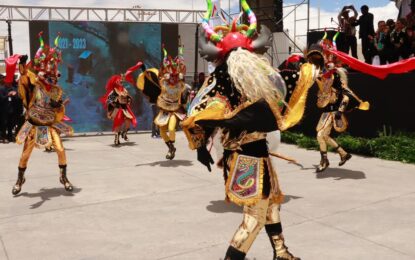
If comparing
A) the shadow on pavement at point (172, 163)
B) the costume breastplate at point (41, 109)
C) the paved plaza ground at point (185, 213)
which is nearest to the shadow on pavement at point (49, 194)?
the paved plaza ground at point (185, 213)

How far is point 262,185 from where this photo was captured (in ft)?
10.1

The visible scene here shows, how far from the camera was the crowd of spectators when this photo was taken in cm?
977

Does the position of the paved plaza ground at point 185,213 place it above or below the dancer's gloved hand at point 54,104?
below

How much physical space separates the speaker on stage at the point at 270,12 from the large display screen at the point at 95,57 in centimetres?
382

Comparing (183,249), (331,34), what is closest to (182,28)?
(331,34)

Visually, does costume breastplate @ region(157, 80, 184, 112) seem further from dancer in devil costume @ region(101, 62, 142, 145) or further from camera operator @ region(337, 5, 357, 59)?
camera operator @ region(337, 5, 357, 59)

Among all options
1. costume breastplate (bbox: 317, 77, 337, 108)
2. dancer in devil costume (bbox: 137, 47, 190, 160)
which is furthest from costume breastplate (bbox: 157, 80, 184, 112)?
costume breastplate (bbox: 317, 77, 337, 108)

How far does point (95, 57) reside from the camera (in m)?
14.7

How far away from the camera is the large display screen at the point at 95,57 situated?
14.4 m

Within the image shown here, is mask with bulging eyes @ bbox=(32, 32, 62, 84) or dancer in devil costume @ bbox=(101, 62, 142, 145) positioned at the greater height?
mask with bulging eyes @ bbox=(32, 32, 62, 84)

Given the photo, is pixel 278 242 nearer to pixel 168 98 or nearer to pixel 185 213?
pixel 185 213

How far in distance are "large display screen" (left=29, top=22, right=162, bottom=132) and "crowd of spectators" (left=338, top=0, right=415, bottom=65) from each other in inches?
262

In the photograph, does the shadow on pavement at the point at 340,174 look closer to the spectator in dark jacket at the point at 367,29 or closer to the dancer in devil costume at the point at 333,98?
the dancer in devil costume at the point at 333,98

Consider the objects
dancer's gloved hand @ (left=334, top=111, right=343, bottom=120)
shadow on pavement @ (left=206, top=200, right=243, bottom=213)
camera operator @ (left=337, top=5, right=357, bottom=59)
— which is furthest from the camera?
camera operator @ (left=337, top=5, right=357, bottom=59)
